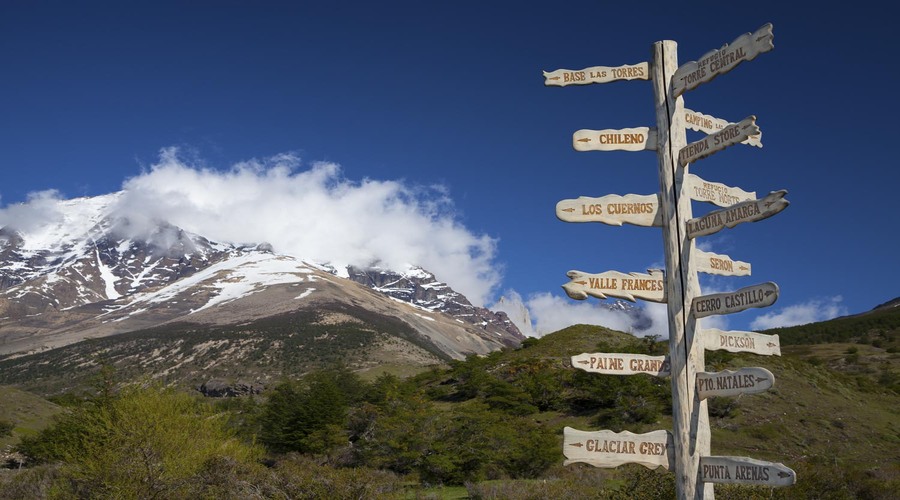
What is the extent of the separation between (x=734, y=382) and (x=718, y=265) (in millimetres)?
1395

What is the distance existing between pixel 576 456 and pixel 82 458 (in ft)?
64.4

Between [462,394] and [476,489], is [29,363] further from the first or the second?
[476,489]

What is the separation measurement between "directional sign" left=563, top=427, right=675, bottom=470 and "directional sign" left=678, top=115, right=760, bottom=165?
273cm

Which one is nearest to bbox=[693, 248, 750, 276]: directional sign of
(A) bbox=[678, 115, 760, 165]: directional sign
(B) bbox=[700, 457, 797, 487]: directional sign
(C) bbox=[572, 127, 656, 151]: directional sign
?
(A) bbox=[678, 115, 760, 165]: directional sign

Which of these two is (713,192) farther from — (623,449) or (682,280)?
(623,449)

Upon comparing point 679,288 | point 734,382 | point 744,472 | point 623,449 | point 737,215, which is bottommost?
point 744,472

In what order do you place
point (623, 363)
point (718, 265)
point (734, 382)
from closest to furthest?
point (734, 382)
point (623, 363)
point (718, 265)

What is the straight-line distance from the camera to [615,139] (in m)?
6.89

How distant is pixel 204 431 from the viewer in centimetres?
2500

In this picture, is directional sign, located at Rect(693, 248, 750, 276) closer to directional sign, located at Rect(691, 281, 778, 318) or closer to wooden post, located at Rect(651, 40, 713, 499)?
wooden post, located at Rect(651, 40, 713, 499)

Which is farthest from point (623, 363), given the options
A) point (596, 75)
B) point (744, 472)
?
point (596, 75)

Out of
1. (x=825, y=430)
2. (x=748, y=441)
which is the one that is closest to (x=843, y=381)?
(x=825, y=430)

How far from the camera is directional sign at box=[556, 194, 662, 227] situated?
654 centimetres

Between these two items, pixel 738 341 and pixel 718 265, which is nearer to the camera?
pixel 738 341
